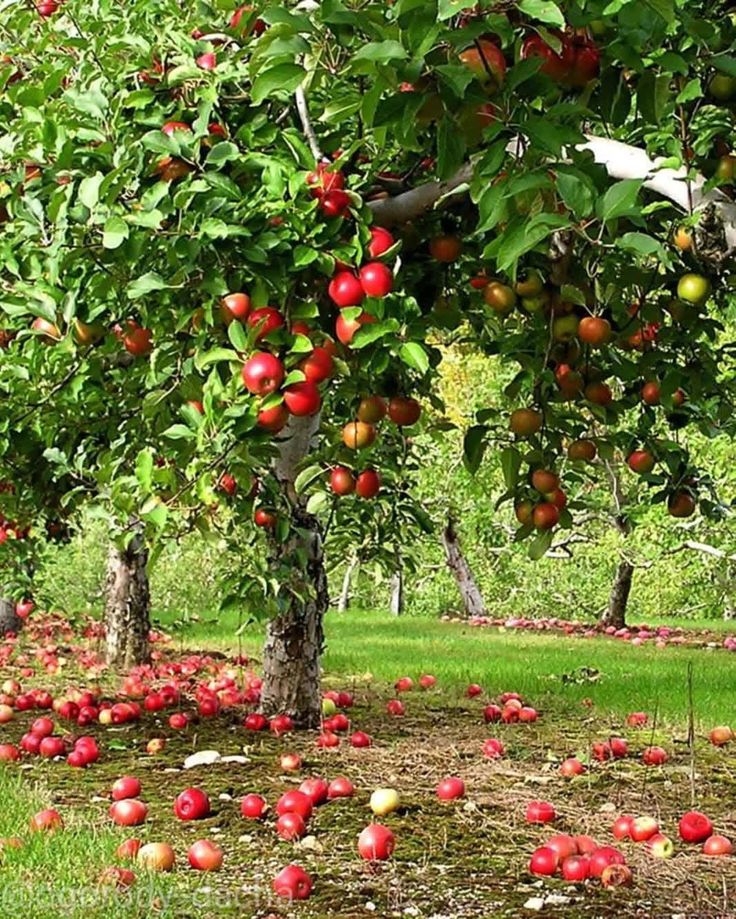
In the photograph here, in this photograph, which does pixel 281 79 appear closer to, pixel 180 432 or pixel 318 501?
pixel 180 432

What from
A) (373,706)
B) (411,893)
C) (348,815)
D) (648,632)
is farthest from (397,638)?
(411,893)

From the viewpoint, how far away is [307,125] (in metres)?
2.79

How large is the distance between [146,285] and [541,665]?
27.3ft

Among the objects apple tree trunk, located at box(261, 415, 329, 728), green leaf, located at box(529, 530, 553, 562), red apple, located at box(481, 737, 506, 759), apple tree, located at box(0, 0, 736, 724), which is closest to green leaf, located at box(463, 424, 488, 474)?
apple tree, located at box(0, 0, 736, 724)

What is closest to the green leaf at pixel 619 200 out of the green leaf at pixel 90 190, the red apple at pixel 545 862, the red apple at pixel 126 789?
the green leaf at pixel 90 190

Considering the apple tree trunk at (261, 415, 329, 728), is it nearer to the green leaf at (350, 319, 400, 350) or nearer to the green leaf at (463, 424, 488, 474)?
the green leaf at (463, 424, 488, 474)

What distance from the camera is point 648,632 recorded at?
15.3 metres

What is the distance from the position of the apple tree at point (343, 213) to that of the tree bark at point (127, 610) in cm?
495

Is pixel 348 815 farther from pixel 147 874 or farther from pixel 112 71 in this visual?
pixel 112 71

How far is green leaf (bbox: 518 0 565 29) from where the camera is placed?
5.36ft

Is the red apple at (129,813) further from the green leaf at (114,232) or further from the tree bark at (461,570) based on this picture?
the tree bark at (461,570)

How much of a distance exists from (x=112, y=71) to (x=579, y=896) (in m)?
2.75

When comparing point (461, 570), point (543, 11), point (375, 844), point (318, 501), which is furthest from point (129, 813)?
point (461, 570)

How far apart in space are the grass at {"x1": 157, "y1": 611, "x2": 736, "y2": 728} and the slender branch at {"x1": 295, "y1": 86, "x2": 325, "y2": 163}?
16.1 ft
